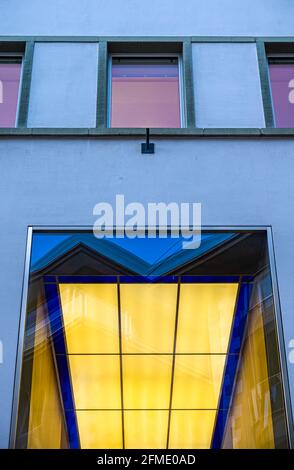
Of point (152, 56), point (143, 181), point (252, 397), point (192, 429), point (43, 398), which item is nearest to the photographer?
point (252, 397)

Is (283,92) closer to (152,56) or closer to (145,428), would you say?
(152,56)

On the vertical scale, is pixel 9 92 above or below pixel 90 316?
above

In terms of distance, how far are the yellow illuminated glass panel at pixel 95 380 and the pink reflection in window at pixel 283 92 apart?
3.51 meters

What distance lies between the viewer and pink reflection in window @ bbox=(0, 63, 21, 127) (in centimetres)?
745

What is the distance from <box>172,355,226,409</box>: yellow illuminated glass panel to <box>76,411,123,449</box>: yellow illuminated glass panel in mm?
995

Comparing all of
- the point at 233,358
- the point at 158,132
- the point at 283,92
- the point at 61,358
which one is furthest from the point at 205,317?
the point at 283,92

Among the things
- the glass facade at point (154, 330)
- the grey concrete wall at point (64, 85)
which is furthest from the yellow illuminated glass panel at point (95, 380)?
the grey concrete wall at point (64, 85)

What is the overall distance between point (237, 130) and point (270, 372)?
279 centimetres

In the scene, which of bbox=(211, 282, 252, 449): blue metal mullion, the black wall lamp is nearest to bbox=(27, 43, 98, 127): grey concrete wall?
the black wall lamp

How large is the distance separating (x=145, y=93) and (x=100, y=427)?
4135mm

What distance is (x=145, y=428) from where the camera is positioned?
6.98 m

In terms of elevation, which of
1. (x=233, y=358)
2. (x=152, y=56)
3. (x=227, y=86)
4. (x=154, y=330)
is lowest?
(x=233, y=358)
